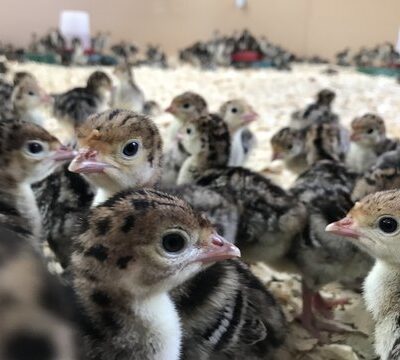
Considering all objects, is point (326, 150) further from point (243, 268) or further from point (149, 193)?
point (149, 193)

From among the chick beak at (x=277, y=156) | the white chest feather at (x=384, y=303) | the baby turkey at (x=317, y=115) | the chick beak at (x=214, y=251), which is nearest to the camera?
the chick beak at (x=214, y=251)

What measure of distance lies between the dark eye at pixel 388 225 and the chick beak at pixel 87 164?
810 millimetres

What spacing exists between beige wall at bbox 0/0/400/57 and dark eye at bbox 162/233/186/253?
17.9 feet

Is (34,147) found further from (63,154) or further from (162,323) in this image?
(162,323)

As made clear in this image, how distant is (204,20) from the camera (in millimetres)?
8828

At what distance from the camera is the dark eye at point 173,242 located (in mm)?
1422

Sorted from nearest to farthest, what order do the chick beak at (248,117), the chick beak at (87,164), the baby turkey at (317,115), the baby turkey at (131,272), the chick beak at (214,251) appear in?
1. the baby turkey at (131,272)
2. the chick beak at (214,251)
3. the chick beak at (87,164)
4. the chick beak at (248,117)
5. the baby turkey at (317,115)

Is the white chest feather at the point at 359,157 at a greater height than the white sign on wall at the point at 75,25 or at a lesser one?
lesser

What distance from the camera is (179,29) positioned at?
8.67 m

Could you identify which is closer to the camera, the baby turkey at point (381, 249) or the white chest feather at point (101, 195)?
the baby turkey at point (381, 249)

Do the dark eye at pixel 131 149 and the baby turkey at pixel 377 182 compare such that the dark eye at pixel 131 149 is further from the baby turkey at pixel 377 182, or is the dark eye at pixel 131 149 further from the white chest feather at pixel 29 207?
the baby turkey at pixel 377 182

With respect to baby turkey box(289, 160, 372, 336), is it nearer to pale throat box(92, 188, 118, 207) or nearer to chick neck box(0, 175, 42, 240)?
pale throat box(92, 188, 118, 207)

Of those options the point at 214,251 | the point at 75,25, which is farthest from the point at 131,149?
the point at 75,25

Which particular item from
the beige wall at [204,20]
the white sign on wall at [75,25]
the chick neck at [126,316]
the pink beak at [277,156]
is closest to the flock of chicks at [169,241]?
the chick neck at [126,316]
